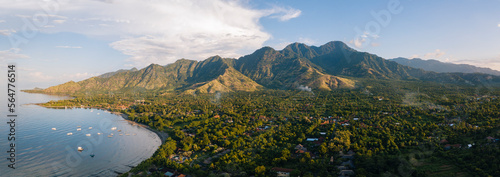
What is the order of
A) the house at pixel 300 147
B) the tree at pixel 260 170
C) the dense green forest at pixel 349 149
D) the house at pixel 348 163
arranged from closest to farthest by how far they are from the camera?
the tree at pixel 260 170 → the dense green forest at pixel 349 149 → the house at pixel 348 163 → the house at pixel 300 147

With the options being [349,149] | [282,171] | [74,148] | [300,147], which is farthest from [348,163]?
[74,148]

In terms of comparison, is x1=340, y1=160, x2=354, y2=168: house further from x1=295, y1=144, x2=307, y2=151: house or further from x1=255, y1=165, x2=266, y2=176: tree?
x1=255, y1=165, x2=266, y2=176: tree

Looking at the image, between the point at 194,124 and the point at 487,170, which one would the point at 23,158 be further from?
the point at 487,170

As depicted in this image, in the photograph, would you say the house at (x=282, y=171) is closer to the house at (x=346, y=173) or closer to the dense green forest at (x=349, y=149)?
the dense green forest at (x=349, y=149)

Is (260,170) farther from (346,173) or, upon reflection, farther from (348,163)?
(348,163)

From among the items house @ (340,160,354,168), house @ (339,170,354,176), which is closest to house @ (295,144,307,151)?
house @ (340,160,354,168)

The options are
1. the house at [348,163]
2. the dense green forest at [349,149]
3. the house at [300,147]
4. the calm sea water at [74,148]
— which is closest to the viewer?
the dense green forest at [349,149]

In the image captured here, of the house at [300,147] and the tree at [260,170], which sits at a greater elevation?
the house at [300,147]

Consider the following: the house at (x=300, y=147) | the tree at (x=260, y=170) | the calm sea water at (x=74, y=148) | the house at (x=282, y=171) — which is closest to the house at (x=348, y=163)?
the house at (x=300, y=147)
